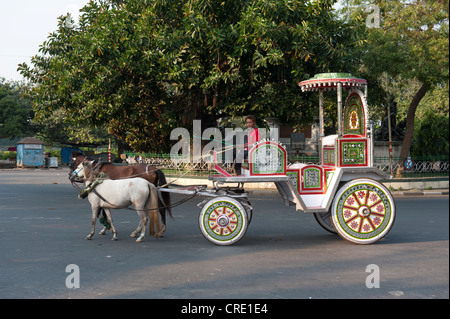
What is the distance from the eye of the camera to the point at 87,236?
383 inches

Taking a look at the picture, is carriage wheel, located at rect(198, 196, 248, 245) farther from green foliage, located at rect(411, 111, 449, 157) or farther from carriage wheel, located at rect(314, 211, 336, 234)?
green foliage, located at rect(411, 111, 449, 157)

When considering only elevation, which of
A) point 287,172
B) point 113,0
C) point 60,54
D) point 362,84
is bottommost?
point 287,172

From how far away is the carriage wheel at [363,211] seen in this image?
353 inches

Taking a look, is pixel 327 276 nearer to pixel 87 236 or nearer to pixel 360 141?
pixel 360 141

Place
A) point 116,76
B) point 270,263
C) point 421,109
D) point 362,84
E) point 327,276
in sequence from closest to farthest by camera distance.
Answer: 1. point 327,276
2. point 270,263
3. point 362,84
4. point 116,76
5. point 421,109

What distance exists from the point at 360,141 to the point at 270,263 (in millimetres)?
3341

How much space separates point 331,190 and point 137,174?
4.26 meters

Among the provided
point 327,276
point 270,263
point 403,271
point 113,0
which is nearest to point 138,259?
point 270,263

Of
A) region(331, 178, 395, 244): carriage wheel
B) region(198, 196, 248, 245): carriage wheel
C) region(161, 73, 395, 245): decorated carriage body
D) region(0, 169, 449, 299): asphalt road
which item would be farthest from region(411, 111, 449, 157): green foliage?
region(198, 196, 248, 245): carriage wheel

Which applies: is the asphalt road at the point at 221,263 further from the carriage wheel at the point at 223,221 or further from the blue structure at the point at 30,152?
the blue structure at the point at 30,152

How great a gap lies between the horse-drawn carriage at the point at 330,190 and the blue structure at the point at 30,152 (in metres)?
44.5

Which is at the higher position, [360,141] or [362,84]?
[362,84]

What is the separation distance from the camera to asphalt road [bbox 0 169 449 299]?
5805 mm

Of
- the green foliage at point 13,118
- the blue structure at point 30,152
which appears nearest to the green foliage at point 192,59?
the blue structure at point 30,152
